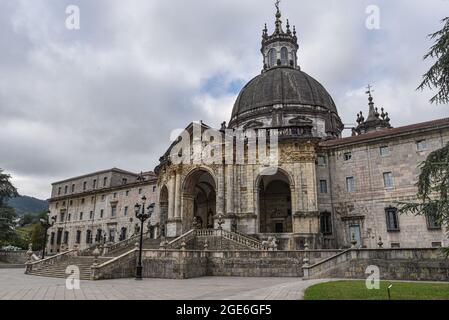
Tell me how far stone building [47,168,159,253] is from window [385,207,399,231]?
2636cm

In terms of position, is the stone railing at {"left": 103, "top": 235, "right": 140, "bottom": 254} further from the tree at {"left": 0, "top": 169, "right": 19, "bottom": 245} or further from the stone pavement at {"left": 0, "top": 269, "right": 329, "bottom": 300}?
the tree at {"left": 0, "top": 169, "right": 19, "bottom": 245}

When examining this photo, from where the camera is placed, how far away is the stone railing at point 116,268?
18203 millimetres

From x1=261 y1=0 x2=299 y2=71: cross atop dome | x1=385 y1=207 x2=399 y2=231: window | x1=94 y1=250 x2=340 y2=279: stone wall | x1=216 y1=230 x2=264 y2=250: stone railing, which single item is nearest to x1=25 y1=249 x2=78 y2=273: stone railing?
x1=94 y1=250 x2=340 y2=279: stone wall

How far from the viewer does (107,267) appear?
1883cm

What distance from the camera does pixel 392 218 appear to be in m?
27.1

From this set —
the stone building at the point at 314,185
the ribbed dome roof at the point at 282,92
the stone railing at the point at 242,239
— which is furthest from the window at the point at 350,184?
the ribbed dome roof at the point at 282,92

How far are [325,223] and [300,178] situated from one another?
4.99m

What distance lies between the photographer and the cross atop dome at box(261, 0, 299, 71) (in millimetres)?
47500

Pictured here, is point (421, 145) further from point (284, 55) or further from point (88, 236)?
point (88, 236)

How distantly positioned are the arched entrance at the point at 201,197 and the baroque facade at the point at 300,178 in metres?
0.12

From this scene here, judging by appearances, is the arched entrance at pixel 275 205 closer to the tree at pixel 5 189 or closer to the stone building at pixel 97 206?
the stone building at pixel 97 206

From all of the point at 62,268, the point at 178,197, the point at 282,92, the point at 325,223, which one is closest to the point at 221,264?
the point at 62,268

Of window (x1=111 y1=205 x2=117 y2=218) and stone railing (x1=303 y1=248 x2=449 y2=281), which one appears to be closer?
stone railing (x1=303 y1=248 x2=449 y2=281)
